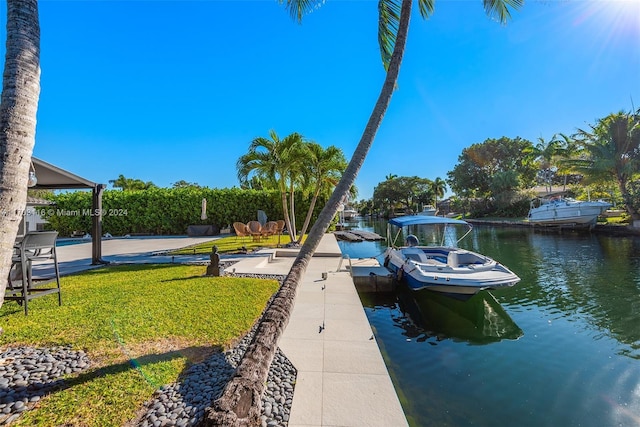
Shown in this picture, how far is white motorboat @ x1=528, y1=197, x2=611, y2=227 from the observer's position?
22.3 m

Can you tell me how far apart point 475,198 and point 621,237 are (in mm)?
27807

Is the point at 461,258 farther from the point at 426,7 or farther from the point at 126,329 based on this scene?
Answer: the point at 126,329

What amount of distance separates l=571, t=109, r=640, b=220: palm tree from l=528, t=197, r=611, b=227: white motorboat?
1908 millimetres

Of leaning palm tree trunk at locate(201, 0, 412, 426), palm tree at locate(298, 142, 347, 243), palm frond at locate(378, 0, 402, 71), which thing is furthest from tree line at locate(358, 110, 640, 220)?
leaning palm tree trunk at locate(201, 0, 412, 426)

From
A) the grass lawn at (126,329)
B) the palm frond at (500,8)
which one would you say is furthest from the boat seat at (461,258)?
the palm frond at (500,8)

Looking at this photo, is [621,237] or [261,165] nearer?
[261,165]

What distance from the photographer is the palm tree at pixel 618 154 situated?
21.2 meters

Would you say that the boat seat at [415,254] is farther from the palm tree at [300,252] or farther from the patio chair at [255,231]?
the patio chair at [255,231]

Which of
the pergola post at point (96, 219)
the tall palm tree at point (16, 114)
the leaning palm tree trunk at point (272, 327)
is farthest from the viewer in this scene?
the pergola post at point (96, 219)

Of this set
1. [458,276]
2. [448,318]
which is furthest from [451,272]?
[448,318]

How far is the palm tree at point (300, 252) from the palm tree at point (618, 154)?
23613mm

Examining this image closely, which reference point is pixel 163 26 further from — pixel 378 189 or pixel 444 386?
pixel 378 189

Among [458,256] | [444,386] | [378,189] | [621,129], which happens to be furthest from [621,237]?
[378,189]

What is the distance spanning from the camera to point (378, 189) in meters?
68.7
